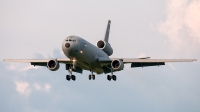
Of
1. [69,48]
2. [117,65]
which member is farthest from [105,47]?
[69,48]

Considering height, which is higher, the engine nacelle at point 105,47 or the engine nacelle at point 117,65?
the engine nacelle at point 105,47

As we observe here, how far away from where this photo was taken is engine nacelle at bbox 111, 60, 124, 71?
8762 centimetres

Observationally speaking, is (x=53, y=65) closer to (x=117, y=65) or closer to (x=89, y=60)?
(x=89, y=60)

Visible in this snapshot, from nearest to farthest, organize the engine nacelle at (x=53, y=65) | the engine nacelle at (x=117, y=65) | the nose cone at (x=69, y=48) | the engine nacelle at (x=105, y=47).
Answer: the nose cone at (x=69, y=48) → the engine nacelle at (x=53, y=65) → the engine nacelle at (x=117, y=65) → the engine nacelle at (x=105, y=47)

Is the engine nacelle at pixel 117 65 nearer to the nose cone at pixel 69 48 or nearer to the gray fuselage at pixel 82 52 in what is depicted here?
the gray fuselage at pixel 82 52

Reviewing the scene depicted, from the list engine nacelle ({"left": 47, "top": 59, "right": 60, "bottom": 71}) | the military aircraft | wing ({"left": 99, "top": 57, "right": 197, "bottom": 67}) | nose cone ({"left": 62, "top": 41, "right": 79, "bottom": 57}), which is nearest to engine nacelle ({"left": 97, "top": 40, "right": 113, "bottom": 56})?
the military aircraft

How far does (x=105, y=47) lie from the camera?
95938 millimetres

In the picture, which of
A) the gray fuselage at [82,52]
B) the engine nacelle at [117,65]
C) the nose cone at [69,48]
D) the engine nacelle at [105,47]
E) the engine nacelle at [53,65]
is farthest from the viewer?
the engine nacelle at [105,47]

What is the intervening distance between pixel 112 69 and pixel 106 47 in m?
7.90

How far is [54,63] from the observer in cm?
8738

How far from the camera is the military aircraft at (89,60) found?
8112 cm

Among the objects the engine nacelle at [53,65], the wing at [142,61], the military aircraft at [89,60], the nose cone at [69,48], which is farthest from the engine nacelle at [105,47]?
the nose cone at [69,48]

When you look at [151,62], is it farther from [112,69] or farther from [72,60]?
[72,60]

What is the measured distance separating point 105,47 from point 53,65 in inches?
498
